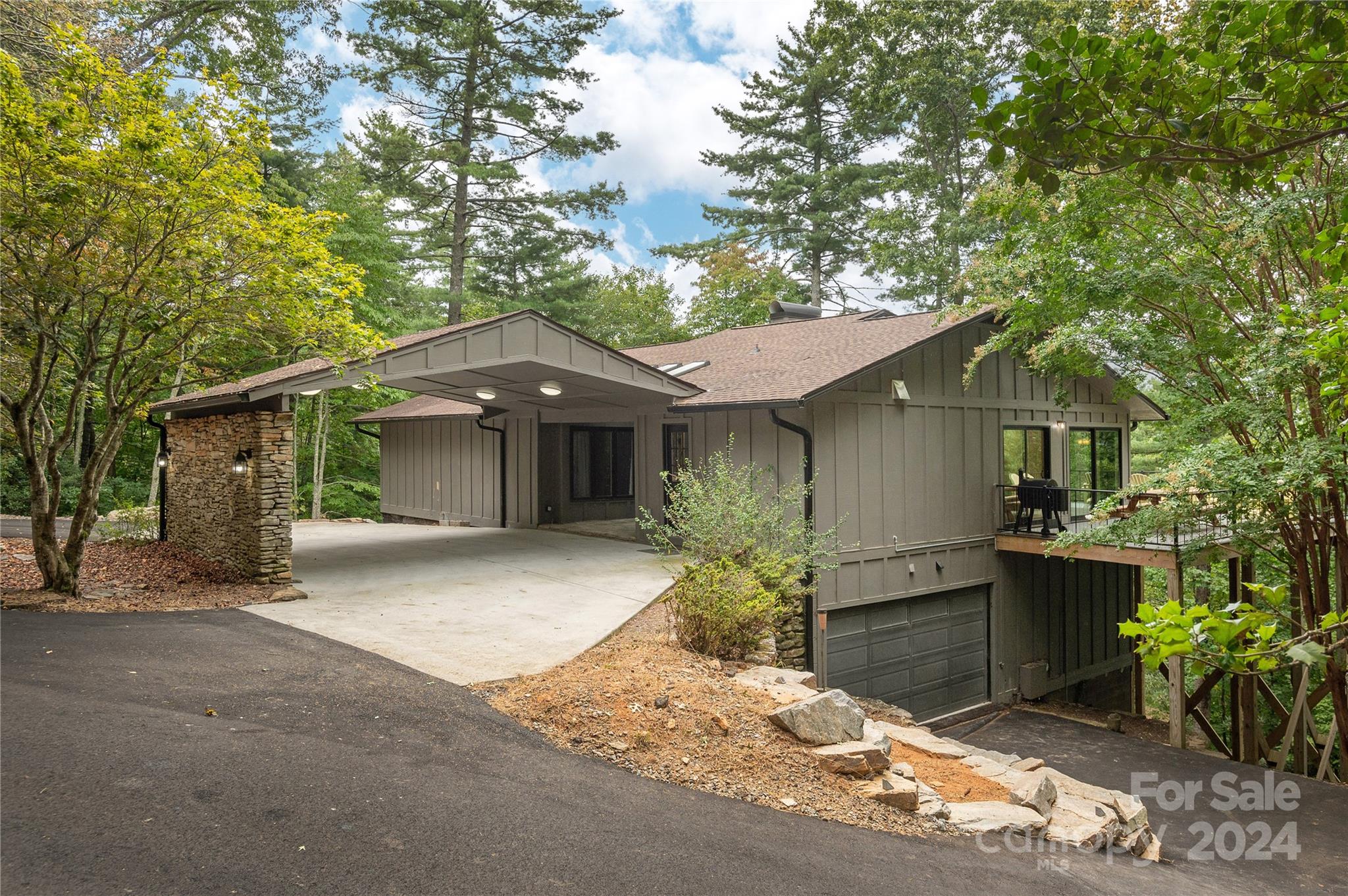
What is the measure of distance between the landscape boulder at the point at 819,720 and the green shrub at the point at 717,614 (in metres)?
1.27

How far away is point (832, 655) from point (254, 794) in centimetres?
720

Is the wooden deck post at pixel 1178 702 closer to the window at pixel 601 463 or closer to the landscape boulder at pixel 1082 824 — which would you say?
the landscape boulder at pixel 1082 824

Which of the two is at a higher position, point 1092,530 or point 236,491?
point 236,491

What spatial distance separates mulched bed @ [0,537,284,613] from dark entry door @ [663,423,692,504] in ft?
18.0

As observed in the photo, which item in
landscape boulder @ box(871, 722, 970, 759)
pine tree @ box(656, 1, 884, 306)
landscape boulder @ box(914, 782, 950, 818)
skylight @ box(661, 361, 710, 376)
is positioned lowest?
landscape boulder @ box(871, 722, 970, 759)

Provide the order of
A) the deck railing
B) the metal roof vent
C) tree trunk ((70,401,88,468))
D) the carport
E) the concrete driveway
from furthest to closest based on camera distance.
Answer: tree trunk ((70,401,88,468))
the metal roof vent
the carport
the deck railing
the concrete driveway

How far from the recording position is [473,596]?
809 centimetres

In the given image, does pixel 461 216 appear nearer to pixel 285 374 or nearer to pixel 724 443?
pixel 285 374

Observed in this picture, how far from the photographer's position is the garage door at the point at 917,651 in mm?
9500

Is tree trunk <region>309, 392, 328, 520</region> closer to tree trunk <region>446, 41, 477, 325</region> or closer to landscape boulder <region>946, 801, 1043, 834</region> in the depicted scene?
tree trunk <region>446, 41, 477, 325</region>

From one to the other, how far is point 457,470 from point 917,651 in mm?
9554

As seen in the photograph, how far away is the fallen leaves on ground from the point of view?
4.20 metres

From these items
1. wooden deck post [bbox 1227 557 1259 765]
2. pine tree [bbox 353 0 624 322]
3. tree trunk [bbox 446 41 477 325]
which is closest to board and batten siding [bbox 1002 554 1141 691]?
wooden deck post [bbox 1227 557 1259 765]

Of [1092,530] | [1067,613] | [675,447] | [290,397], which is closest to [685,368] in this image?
[675,447]
